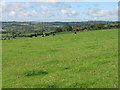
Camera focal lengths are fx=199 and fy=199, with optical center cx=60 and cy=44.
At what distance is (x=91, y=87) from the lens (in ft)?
34.5

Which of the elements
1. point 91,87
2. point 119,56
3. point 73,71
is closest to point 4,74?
point 73,71

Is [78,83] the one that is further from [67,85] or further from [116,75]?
[116,75]

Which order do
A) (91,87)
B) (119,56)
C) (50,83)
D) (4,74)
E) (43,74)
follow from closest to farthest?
(91,87) → (50,83) → (43,74) → (4,74) → (119,56)

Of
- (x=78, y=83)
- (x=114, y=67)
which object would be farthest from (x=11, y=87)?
(x=114, y=67)

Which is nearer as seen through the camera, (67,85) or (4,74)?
(67,85)

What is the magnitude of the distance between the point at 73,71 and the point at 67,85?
149 inches

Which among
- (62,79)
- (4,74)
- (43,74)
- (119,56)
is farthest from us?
(119,56)

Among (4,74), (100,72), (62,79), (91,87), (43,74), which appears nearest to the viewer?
(91,87)

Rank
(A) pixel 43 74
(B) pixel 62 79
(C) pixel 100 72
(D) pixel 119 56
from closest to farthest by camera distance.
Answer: (B) pixel 62 79
(C) pixel 100 72
(A) pixel 43 74
(D) pixel 119 56

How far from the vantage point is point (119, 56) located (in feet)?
63.3

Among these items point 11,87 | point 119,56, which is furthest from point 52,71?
point 119,56

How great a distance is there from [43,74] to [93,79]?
419cm

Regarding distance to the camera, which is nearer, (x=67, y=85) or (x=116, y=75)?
(x=67, y=85)

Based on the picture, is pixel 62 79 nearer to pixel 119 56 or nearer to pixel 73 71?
pixel 73 71
